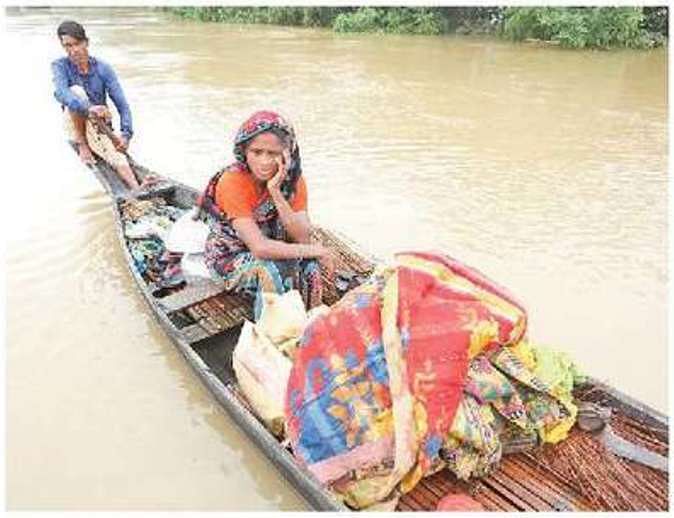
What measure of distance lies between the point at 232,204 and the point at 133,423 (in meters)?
1.22

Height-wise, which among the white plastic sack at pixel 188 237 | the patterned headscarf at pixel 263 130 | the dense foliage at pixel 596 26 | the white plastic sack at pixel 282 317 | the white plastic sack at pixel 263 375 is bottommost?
the white plastic sack at pixel 263 375

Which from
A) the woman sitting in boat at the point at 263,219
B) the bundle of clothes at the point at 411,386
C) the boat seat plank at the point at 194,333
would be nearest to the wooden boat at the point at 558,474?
the bundle of clothes at the point at 411,386

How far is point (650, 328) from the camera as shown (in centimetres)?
426

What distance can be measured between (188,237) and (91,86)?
2.14 meters

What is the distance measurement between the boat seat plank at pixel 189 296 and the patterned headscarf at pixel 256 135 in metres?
0.47

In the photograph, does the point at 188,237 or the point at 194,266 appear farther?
the point at 188,237

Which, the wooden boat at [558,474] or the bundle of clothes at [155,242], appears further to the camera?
the bundle of clothes at [155,242]

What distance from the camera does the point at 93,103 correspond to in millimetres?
5828

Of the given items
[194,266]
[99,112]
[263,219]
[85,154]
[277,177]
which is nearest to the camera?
[277,177]

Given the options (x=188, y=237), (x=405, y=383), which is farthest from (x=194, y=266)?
(x=405, y=383)

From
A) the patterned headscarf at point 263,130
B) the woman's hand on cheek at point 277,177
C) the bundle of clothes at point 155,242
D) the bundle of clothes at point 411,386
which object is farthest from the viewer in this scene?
the bundle of clothes at point 155,242

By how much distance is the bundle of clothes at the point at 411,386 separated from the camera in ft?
8.17

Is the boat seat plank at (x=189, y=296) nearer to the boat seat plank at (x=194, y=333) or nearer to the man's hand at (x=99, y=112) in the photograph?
the boat seat plank at (x=194, y=333)

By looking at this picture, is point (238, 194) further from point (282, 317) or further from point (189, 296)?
point (189, 296)
